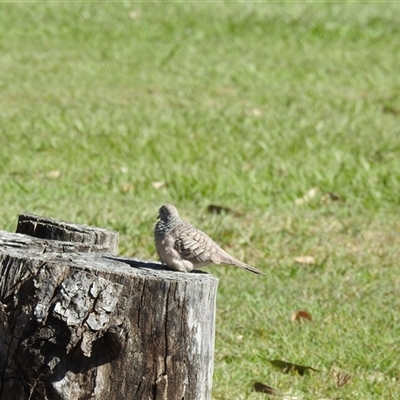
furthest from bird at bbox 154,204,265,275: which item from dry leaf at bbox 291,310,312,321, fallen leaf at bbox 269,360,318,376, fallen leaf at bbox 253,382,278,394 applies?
dry leaf at bbox 291,310,312,321

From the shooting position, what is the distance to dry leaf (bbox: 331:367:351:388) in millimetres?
5098

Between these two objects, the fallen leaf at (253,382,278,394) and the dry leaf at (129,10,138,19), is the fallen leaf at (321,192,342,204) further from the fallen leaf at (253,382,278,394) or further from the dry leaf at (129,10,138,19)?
the dry leaf at (129,10,138,19)

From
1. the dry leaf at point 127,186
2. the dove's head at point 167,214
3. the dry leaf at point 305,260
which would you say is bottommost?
the dove's head at point 167,214

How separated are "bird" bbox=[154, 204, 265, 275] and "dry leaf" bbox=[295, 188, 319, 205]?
395 centimetres

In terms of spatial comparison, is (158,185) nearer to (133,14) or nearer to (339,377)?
(339,377)

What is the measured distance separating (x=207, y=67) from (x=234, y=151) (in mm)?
3097

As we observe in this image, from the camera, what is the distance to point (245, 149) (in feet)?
30.2

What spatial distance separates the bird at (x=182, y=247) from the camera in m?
3.99

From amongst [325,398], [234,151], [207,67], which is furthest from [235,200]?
[207,67]

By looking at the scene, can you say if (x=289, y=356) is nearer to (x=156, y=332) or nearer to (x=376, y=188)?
(x=156, y=332)

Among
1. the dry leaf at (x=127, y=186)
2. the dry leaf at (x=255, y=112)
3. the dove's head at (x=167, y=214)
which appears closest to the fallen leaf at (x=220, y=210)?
the dry leaf at (x=127, y=186)

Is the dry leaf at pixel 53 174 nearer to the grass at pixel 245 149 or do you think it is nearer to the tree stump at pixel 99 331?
the grass at pixel 245 149

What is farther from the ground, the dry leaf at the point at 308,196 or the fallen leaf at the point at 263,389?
the dry leaf at the point at 308,196

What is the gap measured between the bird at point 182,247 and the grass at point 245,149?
943 millimetres
